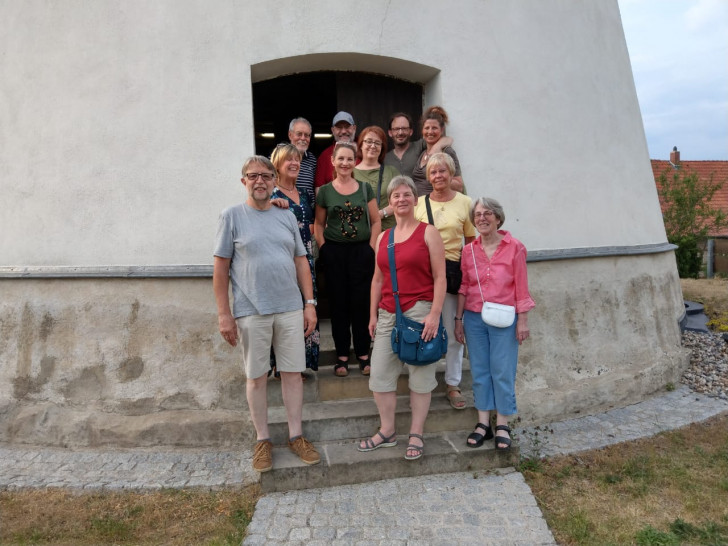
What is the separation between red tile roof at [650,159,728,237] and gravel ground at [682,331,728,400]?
1603 cm

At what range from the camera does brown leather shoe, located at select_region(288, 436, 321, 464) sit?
11.8 ft

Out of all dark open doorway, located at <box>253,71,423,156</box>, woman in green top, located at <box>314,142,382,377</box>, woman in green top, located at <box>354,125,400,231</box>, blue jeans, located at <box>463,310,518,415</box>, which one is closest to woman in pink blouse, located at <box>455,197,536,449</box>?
blue jeans, located at <box>463,310,518,415</box>

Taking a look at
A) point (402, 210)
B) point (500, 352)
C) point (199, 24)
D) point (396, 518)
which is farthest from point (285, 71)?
point (396, 518)

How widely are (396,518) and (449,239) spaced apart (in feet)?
6.49

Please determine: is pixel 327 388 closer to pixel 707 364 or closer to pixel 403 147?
pixel 403 147

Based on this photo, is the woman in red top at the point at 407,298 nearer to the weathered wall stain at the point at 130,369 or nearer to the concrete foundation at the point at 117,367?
the concrete foundation at the point at 117,367

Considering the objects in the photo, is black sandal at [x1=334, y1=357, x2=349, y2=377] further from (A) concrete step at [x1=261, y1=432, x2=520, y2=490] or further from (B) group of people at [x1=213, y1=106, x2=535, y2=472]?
(A) concrete step at [x1=261, y1=432, x2=520, y2=490]

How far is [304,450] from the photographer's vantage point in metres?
3.63

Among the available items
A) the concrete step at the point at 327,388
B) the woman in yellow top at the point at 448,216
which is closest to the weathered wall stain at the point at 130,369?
the concrete step at the point at 327,388

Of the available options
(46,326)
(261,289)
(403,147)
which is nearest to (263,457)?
(261,289)

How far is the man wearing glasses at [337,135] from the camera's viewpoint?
4.59m

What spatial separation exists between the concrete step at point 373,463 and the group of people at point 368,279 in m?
0.08

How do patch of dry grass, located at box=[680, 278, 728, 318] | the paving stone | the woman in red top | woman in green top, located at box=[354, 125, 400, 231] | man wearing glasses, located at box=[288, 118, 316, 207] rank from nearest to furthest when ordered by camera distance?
the paving stone → the woman in red top → man wearing glasses, located at box=[288, 118, 316, 207] → woman in green top, located at box=[354, 125, 400, 231] → patch of dry grass, located at box=[680, 278, 728, 318]

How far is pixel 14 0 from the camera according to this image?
466 centimetres
